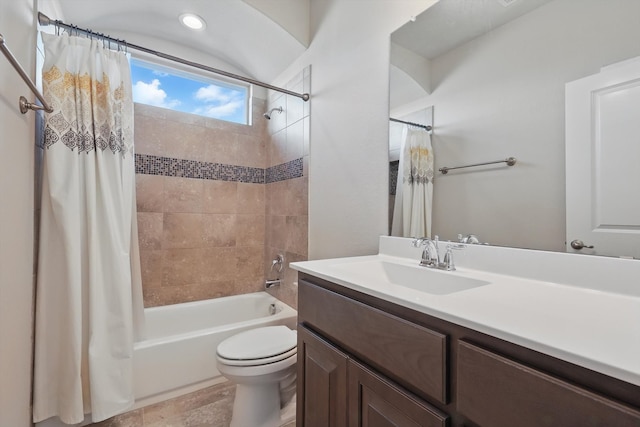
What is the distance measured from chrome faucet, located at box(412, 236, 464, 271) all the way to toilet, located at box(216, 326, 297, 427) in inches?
33.7

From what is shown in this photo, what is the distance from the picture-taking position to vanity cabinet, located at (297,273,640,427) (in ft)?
1.44

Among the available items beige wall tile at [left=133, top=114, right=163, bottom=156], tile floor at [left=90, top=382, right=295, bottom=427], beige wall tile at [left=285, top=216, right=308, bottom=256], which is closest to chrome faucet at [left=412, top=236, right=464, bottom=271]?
beige wall tile at [left=285, top=216, right=308, bottom=256]

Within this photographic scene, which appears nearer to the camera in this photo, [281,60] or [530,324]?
[530,324]

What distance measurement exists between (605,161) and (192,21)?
8.29 ft

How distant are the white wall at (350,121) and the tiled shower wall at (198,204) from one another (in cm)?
84

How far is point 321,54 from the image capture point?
1.98 m

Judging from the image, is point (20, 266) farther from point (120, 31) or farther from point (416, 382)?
point (120, 31)

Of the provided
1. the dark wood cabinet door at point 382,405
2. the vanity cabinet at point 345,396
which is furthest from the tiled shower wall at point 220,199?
the dark wood cabinet door at point 382,405

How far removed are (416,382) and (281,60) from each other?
2.44 meters

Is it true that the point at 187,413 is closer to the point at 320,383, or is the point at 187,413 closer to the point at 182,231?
the point at 320,383

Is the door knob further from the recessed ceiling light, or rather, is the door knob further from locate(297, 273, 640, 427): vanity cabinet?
the recessed ceiling light

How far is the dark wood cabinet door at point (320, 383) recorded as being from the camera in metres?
0.89

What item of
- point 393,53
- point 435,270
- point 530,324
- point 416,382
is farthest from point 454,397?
point 393,53

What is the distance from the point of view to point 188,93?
2500 millimetres
